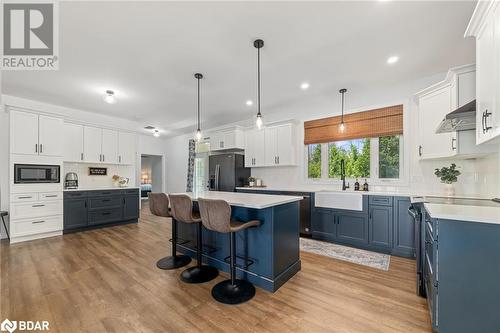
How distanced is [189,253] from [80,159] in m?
3.63

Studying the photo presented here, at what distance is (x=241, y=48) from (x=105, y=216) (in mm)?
4724

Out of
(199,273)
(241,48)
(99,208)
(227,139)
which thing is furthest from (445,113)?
(99,208)

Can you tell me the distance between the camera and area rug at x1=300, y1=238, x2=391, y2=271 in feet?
9.38

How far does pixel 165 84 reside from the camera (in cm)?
364

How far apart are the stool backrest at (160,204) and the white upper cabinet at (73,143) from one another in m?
3.16

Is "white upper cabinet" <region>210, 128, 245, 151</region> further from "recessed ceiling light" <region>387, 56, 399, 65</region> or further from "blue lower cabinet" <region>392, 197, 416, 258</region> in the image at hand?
"blue lower cabinet" <region>392, 197, 416, 258</region>

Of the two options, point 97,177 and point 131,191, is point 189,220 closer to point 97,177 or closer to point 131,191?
point 131,191

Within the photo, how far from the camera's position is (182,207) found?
2.42m

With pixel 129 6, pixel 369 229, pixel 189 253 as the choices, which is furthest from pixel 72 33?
pixel 369 229

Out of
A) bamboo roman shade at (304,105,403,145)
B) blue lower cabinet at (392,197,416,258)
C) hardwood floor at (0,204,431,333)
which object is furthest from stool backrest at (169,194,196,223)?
bamboo roman shade at (304,105,403,145)

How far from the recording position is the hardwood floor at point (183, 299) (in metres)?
1.69

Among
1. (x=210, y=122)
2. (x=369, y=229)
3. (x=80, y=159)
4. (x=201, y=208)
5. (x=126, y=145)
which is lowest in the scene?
(x=369, y=229)

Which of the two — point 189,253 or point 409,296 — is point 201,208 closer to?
point 189,253

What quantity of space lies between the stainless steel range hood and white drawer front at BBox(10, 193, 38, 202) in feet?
21.0
